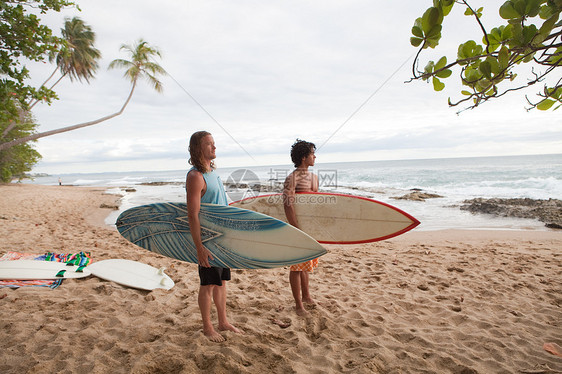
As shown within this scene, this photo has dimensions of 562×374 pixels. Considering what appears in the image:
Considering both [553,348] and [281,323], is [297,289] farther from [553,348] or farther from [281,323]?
[553,348]

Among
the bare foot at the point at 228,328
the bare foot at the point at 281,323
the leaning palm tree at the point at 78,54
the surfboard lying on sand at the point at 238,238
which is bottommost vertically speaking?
the bare foot at the point at 281,323

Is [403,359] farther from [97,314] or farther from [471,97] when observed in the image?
[97,314]

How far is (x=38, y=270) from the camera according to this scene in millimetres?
3221

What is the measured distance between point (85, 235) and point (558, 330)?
277 inches

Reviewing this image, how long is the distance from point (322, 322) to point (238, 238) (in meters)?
1.01

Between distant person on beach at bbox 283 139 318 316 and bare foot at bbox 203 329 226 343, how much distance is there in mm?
726

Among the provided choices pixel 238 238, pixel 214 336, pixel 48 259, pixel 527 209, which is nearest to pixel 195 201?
pixel 238 238

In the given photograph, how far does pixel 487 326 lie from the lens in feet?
7.66

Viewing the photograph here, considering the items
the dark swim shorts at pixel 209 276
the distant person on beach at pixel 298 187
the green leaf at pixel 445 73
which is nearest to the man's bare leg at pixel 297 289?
the distant person on beach at pixel 298 187

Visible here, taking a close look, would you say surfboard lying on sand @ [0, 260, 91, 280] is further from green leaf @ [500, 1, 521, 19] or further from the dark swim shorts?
green leaf @ [500, 1, 521, 19]

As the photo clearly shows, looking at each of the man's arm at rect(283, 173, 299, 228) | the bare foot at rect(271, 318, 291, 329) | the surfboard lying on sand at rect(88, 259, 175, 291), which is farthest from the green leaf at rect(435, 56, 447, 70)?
the surfboard lying on sand at rect(88, 259, 175, 291)

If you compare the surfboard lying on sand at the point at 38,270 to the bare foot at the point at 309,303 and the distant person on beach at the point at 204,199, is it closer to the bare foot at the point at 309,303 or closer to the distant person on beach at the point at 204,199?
the distant person on beach at the point at 204,199

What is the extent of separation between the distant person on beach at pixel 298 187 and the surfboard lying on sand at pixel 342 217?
179 millimetres

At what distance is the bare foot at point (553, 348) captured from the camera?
1929mm
